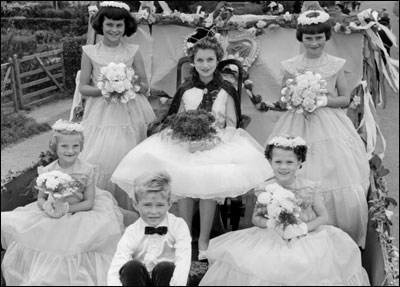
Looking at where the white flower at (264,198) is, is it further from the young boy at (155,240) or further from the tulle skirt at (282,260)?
the young boy at (155,240)

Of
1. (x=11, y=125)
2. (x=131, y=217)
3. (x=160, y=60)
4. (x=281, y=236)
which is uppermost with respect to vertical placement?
(x=160, y=60)

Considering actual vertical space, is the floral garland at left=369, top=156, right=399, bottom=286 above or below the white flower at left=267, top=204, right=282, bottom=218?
below

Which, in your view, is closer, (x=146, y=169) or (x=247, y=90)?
(x=146, y=169)

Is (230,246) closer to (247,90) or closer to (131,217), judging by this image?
(131,217)

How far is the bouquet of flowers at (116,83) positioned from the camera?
4805 mm

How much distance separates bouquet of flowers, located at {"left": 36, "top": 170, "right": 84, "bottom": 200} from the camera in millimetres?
3789

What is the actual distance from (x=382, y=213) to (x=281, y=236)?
3.09 feet

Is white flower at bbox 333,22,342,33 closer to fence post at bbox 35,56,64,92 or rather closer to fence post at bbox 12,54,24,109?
fence post at bbox 12,54,24,109

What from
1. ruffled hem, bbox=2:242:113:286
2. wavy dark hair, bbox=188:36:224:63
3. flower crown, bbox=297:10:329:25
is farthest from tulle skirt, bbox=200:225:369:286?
flower crown, bbox=297:10:329:25

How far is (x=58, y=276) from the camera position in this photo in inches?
140

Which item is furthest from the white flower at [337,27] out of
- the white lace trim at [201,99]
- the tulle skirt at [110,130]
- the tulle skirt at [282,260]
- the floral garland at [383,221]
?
the tulle skirt at [282,260]

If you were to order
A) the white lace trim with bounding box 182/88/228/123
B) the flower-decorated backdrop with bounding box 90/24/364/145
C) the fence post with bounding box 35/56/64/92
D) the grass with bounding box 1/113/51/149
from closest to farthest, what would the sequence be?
1. the white lace trim with bounding box 182/88/228/123
2. the flower-decorated backdrop with bounding box 90/24/364/145
3. the grass with bounding box 1/113/51/149
4. the fence post with bounding box 35/56/64/92

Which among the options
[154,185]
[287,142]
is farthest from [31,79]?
[154,185]

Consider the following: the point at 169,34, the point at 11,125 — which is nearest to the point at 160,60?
the point at 169,34
